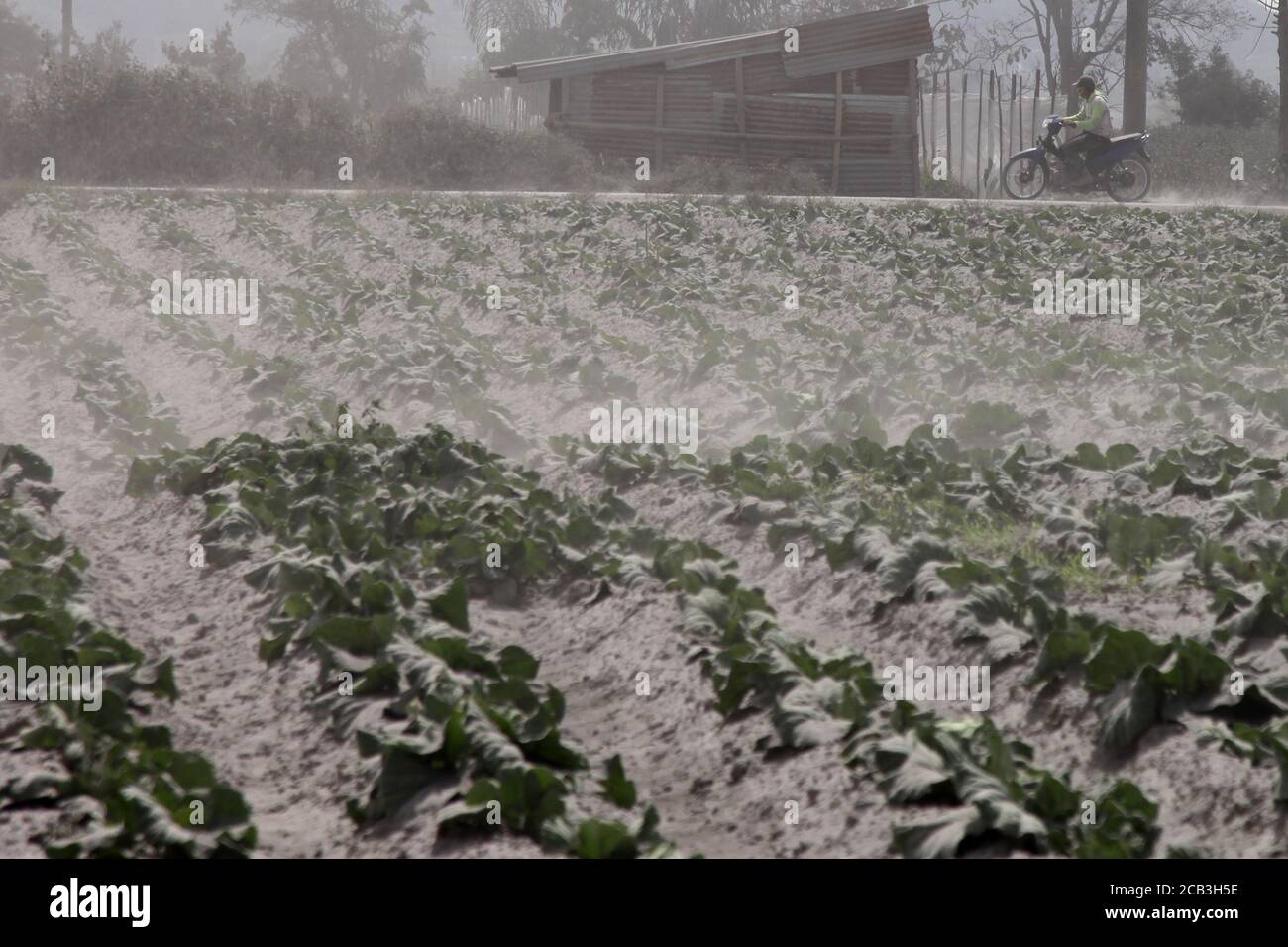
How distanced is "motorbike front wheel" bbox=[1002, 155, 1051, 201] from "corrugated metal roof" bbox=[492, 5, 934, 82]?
822cm

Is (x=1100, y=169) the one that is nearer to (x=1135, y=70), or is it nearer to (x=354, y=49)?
(x=1135, y=70)

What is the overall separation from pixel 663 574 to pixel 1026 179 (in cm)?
1846

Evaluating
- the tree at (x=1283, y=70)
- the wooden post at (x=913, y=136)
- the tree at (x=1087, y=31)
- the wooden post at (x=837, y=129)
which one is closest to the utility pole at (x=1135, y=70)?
the tree at (x=1283, y=70)

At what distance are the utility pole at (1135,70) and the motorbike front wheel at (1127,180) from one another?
291 inches

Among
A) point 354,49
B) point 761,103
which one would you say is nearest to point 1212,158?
point 761,103

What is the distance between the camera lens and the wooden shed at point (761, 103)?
3066 cm

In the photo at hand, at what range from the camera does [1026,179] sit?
23656 millimetres

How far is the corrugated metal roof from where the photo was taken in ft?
99.8

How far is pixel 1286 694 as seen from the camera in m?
5.01

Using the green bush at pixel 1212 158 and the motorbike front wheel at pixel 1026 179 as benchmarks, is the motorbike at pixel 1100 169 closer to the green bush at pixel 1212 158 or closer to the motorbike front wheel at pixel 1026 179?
the motorbike front wheel at pixel 1026 179

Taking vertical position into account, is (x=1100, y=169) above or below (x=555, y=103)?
below

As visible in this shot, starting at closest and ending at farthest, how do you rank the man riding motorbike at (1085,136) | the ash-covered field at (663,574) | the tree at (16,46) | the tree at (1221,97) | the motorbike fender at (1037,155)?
the ash-covered field at (663,574) → the man riding motorbike at (1085,136) → the motorbike fender at (1037,155) → the tree at (1221,97) → the tree at (16,46)

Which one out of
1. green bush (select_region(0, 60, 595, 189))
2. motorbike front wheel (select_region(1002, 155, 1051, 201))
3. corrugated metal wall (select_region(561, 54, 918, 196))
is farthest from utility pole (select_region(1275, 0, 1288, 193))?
green bush (select_region(0, 60, 595, 189))
